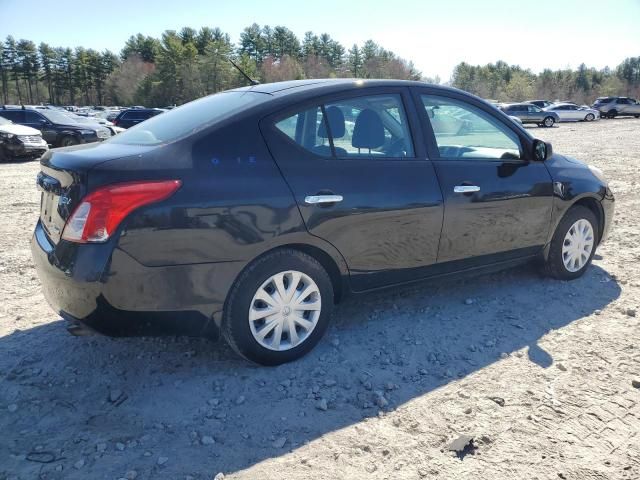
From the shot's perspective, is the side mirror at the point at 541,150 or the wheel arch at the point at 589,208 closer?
the side mirror at the point at 541,150

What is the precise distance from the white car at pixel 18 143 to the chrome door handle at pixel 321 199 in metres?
14.0

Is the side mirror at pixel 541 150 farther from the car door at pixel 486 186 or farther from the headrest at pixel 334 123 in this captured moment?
the headrest at pixel 334 123

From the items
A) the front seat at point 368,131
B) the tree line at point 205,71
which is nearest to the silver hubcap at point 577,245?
the front seat at point 368,131

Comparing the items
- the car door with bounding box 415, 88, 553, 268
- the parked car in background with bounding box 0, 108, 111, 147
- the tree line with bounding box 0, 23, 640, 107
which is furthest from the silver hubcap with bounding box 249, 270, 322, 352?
the tree line with bounding box 0, 23, 640, 107

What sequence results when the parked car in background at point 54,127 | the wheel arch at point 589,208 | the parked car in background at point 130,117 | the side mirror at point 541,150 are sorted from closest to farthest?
the side mirror at point 541,150, the wheel arch at point 589,208, the parked car in background at point 54,127, the parked car in background at point 130,117

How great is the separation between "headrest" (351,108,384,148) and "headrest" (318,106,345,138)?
0.39 ft

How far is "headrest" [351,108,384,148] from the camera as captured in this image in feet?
11.3

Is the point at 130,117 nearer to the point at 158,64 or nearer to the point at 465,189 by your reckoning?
the point at 465,189

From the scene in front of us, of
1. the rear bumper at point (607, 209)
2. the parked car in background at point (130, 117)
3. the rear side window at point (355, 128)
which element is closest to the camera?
the rear side window at point (355, 128)

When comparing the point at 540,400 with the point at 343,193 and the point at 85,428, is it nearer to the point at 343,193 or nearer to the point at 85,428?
the point at 343,193

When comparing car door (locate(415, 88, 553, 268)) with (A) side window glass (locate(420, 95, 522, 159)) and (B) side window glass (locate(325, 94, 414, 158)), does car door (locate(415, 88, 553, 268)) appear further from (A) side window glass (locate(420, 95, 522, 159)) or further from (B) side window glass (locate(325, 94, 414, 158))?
(B) side window glass (locate(325, 94, 414, 158))

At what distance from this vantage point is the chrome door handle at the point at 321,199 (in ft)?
10.0

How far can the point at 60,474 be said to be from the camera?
2.29 meters

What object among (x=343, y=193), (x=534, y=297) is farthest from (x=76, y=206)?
(x=534, y=297)
